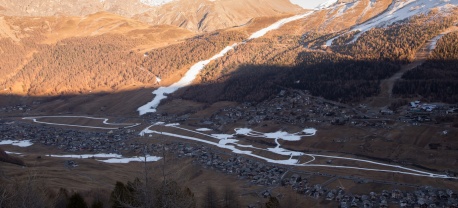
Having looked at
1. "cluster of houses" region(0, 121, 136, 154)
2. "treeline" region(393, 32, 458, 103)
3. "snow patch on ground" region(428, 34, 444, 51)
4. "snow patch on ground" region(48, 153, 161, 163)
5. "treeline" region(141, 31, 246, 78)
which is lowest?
"snow patch on ground" region(48, 153, 161, 163)

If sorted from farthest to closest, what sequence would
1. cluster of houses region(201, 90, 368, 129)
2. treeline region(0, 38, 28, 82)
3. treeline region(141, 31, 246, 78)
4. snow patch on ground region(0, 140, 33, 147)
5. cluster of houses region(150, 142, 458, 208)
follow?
treeline region(0, 38, 28, 82) → treeline region(141, 31, 246, 78) → snow patch on ground region(0, 140, 33, 147) → cluster of houses region(201, 90, 368, 129) → cluster of houses region(150, 142, 458, 208)

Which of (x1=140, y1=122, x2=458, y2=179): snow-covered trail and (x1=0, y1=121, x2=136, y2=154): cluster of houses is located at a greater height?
(x1=0, y1=121, x2=136, y2=154): cluster of houses

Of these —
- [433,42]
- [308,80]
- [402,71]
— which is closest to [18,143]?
[308,80]

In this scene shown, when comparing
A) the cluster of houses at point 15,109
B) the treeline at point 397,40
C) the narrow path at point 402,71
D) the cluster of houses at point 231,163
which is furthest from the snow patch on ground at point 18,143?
the treeline at point 397,40

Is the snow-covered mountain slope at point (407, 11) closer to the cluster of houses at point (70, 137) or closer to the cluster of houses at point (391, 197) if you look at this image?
the cluster of houses at point (70, 137)

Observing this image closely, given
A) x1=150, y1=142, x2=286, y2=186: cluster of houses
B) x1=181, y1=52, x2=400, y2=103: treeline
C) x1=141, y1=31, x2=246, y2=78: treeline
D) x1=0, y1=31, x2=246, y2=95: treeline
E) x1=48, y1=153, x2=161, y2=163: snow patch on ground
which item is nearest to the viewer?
x1=150, y1=142, x2=286, y2=186: cluster of houses

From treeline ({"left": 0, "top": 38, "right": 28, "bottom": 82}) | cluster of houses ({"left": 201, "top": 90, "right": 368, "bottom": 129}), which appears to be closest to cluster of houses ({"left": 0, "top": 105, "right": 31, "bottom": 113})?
treeline ({"left": 0, "top": 38, "right": 28, "bottom": 82})

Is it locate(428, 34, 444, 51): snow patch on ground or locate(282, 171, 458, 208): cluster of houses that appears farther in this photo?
locate(428, 34, 444, 51): snow patch on ground

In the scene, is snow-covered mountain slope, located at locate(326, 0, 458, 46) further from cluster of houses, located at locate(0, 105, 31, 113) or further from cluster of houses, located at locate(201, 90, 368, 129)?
cluster of houses, located at locate(0, 105, 31, 113)
